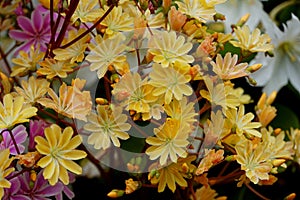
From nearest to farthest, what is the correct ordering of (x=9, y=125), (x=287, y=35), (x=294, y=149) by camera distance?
(x=9, y=125) → (x=294, y=149) → (x=287, y=35)

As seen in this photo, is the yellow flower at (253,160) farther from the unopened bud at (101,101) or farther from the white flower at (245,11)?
the white flower at (245,11)

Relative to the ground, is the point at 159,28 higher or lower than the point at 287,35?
higher

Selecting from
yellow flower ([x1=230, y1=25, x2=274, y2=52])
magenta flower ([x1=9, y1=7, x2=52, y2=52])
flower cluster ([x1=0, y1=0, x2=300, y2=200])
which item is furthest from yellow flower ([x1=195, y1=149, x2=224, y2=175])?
magenta flower ([x1=9, y1=7, x2=52, y2=52])

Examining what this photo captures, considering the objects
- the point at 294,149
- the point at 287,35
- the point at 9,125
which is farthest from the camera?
the point at 287,35

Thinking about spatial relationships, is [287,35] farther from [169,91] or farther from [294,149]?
[169,91]

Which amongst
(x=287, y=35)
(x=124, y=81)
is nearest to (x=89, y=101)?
(x=124, y=81)

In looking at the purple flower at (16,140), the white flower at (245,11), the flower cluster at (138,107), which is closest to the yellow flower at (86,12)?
the flower cluster at (138,107)

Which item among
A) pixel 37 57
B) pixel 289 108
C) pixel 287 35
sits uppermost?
pixel 37 57
